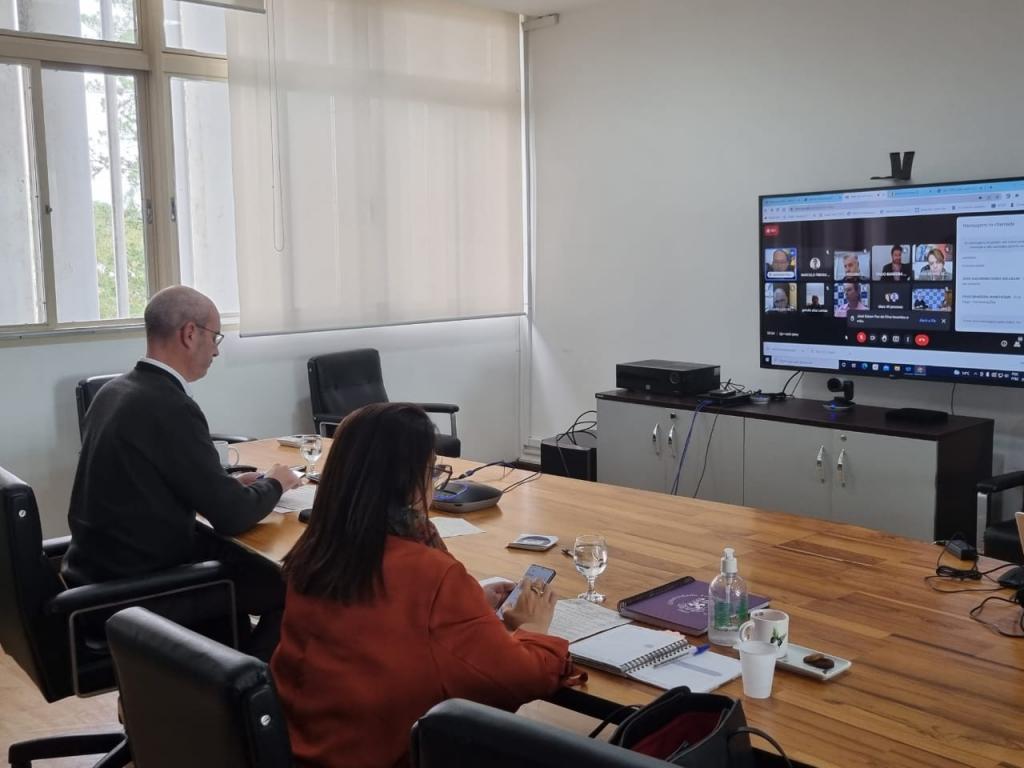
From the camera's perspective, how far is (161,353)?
2861 millimetres

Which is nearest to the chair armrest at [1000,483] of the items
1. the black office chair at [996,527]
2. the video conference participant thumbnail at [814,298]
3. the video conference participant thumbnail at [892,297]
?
the black office chair at [996,527]

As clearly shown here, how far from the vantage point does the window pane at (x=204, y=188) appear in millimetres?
4984

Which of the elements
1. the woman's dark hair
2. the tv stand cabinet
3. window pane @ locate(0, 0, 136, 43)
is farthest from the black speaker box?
the woman's dark hair

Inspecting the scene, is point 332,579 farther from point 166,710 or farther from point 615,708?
point 615,708

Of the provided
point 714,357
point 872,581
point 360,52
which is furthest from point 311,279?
point 872,581

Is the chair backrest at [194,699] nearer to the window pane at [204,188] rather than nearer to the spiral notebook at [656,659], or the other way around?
the spiral notebook at [656,659]

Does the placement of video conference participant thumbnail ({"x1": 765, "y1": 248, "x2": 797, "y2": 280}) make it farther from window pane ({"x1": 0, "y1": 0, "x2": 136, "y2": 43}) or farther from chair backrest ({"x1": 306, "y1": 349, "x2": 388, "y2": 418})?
window pane ({"x1": 0, "y1": 0, "x2": 136, "y2": 43})

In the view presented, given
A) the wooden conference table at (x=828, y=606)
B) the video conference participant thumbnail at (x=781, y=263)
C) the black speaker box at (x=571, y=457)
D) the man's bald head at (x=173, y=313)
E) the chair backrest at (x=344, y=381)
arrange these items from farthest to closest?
the black speaker box at (x=571, y=457) → the chair backrest at (x=344, y=381) → the video conference participant thumbnail at (x=781, y=263) → the man's bald head at (x=173, y=313) → the wooden conference table at (x=828, y=606)

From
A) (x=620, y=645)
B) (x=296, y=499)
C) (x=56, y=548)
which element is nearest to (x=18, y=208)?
(x=56, y=548)

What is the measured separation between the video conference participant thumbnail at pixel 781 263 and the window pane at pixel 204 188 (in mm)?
2642

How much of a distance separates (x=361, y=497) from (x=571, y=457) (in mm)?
3853

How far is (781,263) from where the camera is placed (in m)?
4.84

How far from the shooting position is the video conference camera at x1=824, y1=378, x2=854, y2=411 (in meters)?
4.69

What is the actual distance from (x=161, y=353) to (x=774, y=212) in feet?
10.0
